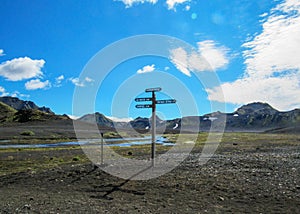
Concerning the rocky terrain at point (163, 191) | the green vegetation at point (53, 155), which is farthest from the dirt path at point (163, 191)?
the green vegetation at point (53, 155)

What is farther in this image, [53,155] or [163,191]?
[53,155]

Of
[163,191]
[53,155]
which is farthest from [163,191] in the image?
[53,155]

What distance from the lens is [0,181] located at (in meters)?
20.0

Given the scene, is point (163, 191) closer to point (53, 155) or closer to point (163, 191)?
point (163, 191)

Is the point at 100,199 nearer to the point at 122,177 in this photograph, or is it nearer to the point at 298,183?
the point at 122,177

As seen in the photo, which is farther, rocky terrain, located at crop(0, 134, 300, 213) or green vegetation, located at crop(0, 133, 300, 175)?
green vegetation, located at crop(0, 133, 300, 175)

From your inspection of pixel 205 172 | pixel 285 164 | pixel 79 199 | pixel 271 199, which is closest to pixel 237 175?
pixel 205 172

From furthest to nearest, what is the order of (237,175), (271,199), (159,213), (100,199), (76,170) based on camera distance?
(76,170) → (237,175) → (100,199) → (271,199) → (159,213)

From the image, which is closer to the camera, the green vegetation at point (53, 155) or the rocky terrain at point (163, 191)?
the rocky terrain at point (163, 191)

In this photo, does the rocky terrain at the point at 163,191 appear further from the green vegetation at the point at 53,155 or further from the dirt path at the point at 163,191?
the green vegetation at the point at 53,155

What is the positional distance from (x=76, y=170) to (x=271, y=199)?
1313 centimetres

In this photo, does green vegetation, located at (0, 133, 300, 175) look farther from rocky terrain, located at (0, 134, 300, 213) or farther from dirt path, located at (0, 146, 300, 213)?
dirt path, located at (0, 146, 300, 213)

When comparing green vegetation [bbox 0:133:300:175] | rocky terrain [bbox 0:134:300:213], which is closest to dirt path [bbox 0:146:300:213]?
rocky terrain [bbox 0:134:300:213]

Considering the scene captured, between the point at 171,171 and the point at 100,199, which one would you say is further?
the point at 171,171
